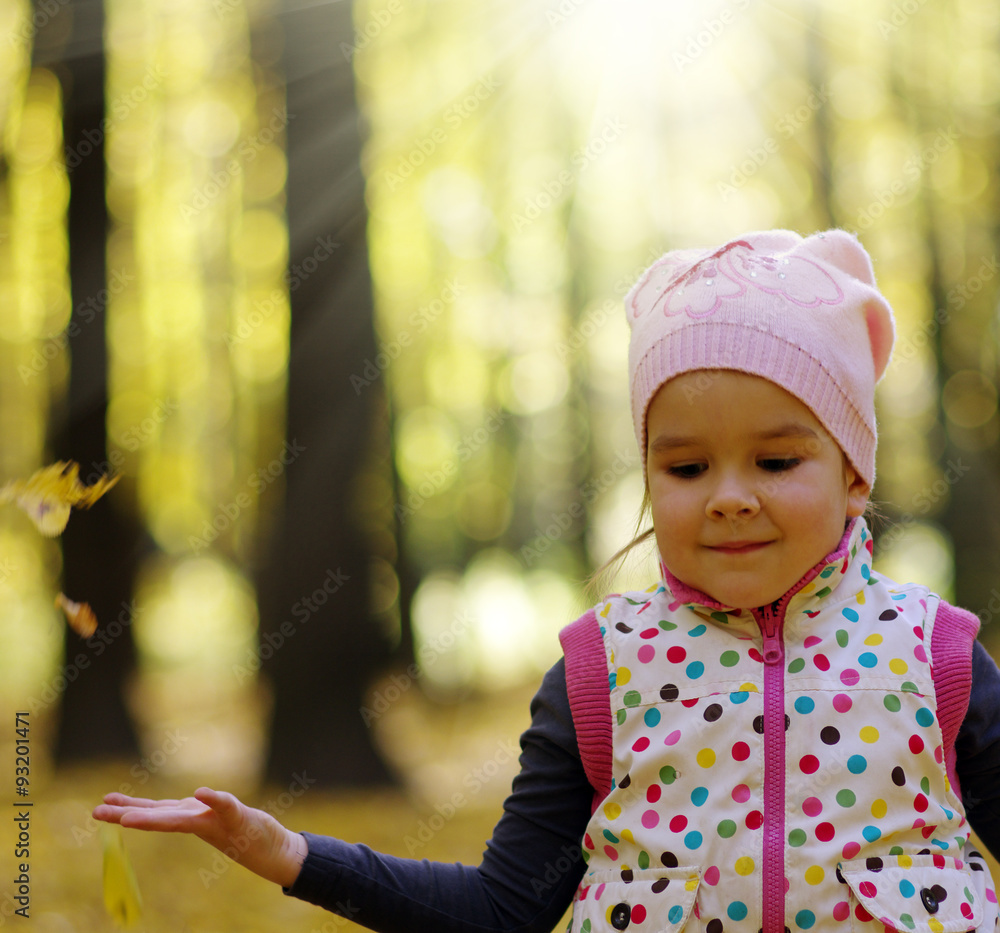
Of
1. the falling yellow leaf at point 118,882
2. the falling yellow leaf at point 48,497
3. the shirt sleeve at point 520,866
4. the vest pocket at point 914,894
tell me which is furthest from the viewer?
the falling yellow leaf at point 48,497

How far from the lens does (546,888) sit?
1.62 m

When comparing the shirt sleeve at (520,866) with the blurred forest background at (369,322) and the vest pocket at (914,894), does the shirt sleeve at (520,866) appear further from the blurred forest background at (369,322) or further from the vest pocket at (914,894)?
the blurred forest background at (369,322)

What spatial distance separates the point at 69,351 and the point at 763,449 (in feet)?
20.6

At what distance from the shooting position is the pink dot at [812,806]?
55.4 inches

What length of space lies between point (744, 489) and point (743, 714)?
0.34 m

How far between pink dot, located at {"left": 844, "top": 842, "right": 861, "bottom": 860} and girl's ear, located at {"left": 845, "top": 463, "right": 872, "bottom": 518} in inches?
21.5

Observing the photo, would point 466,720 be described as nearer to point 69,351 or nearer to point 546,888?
point 69,351

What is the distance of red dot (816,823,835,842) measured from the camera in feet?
4.57

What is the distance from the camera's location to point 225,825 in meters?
1.46

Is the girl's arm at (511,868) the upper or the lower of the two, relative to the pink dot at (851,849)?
lower

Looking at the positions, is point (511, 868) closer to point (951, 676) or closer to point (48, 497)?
point (951, 676)

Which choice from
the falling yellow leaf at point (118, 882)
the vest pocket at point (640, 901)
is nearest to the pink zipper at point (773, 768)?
the vest pocket at point (640, 901)

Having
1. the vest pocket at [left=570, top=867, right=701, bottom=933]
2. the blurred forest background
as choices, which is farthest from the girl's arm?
the blurred forest background

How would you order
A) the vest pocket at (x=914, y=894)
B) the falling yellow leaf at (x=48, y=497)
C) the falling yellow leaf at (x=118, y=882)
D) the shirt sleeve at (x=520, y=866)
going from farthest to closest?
the falling yellow leaf at (x=48, y=497)
the falling yellow leaf at (x=118, y=882)
the shirt sleeve at (x=520, y=866)
the vest pocket at (x=914, y=894)
